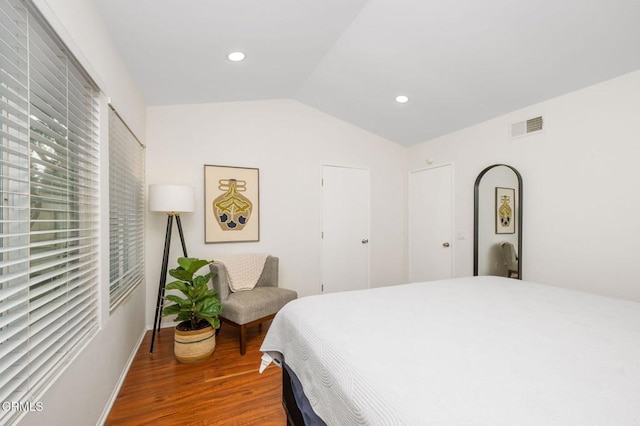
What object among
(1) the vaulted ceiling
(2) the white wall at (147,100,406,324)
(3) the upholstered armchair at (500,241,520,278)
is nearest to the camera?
(1) the vaulted ceiling

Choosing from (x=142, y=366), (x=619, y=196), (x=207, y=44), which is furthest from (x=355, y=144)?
(x=142, y=366)

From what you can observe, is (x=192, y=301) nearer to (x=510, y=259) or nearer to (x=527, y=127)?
(x=510, y=259)

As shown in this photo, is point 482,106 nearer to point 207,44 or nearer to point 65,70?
point 207,44

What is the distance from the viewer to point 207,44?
86.5 inches

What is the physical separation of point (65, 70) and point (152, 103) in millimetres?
1932

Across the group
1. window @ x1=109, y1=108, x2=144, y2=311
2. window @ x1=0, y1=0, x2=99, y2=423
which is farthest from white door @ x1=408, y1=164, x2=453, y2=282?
window @ x1=0, y1=0, x2=99, y2=423

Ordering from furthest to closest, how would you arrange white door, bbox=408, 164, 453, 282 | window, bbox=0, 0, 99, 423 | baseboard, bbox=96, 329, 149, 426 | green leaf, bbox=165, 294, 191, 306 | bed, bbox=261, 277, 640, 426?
1. white door, bbox=408, 164, 453, 282
2. green leaf, bbox=165, 294, 191, 306
3. baseboard, bbox=96, 329, 149, 426
4. window, bbox=0, 0, 99, 423
5. bed, bbox=261, 277, 640, 426

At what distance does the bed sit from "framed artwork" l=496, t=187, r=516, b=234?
142cm

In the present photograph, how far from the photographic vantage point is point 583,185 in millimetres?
2498

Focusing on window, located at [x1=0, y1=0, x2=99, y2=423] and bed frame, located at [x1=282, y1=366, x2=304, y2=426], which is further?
bed frame, located at [x1=282, y1=366, x2=304, y2=426]

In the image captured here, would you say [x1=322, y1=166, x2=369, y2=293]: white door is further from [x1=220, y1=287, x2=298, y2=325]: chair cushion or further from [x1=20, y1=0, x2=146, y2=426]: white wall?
[x1=20, y1=0, x2=146, y2=426]: white wall

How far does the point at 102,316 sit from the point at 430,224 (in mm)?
3714

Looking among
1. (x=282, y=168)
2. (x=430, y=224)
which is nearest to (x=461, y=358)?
(x=282, y=168)

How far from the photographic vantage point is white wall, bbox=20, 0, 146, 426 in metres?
1.21
